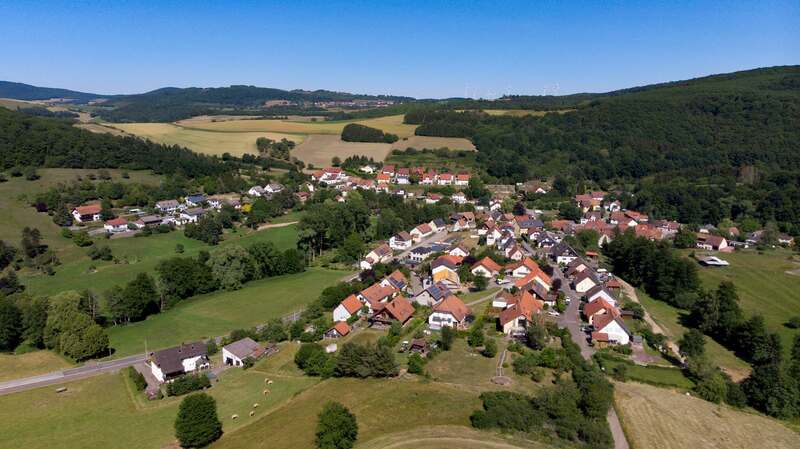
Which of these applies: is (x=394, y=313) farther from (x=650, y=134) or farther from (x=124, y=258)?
(x=650, y=134)

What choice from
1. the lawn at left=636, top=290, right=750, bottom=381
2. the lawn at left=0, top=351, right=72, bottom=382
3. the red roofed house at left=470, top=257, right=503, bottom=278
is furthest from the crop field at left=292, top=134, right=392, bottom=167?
the lawn at left=0, top=351, right=72, bottom=382

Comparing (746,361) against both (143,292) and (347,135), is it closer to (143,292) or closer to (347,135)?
(143,292)

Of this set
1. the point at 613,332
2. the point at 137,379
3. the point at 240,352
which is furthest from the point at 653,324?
the point at 137,379

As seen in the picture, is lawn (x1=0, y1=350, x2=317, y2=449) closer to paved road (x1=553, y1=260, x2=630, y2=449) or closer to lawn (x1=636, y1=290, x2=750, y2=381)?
paved road (x1=553, y1=260, x2=630, y2=449)

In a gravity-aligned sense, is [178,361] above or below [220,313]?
above

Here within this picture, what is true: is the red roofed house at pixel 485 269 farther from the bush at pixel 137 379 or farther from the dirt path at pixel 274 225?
the dirt path at pixel 274 225

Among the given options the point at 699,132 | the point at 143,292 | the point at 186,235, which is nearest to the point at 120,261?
the point at 186,235

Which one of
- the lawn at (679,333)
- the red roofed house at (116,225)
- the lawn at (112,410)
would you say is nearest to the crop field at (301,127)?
the red roofed house at (116,225)
